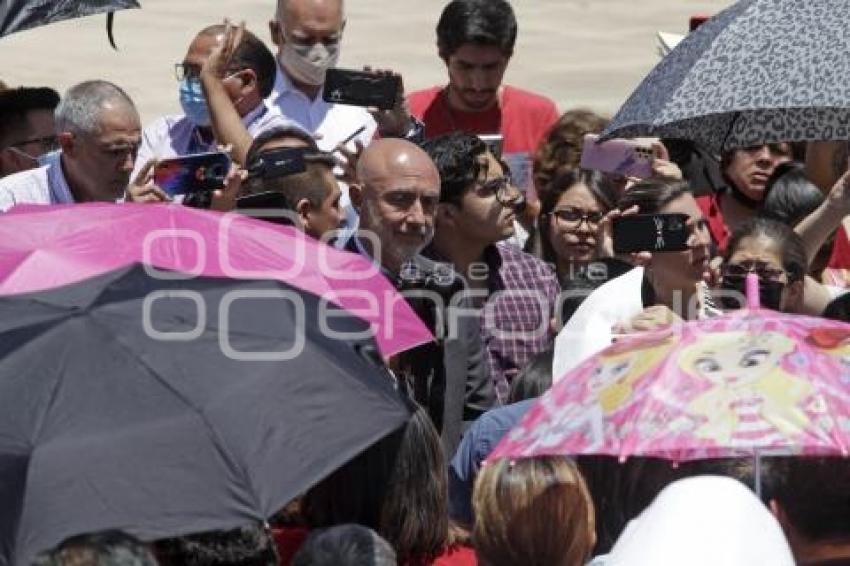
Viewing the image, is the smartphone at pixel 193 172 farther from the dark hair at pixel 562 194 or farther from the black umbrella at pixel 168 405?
the black umbrella at pixel 168 405

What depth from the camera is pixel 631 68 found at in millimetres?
16281

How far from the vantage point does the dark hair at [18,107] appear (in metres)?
7.84

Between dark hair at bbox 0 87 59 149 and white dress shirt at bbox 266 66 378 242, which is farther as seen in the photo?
white dress shirt at bbox 266 66 378 242

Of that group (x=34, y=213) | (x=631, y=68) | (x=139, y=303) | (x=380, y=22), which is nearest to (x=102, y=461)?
(x=139, y=303)

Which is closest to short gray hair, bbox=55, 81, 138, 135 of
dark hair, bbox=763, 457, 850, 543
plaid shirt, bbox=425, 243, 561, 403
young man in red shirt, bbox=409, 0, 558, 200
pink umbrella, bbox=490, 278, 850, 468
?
plaid shirt, bbox=425, 243, 561, 403

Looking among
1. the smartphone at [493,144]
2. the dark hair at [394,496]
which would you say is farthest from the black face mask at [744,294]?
the dark hair at [394,496]

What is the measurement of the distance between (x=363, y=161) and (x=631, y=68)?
9.85 m

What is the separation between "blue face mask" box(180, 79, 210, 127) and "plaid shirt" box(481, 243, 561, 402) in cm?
144

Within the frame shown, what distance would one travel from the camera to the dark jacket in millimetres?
6188

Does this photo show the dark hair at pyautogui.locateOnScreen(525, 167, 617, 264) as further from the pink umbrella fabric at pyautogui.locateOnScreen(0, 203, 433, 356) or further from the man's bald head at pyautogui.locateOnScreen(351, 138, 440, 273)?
the pink umbrella fabric at pyautogui.locateOnScreen(0, 203, 433, 356)

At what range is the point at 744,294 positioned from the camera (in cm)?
626

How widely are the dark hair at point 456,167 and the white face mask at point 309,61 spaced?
123cm

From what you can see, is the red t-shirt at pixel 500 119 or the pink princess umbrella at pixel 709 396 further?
the red t-shirt at pixel 500 119

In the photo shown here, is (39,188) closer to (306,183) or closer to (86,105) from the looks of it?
(86,105)
